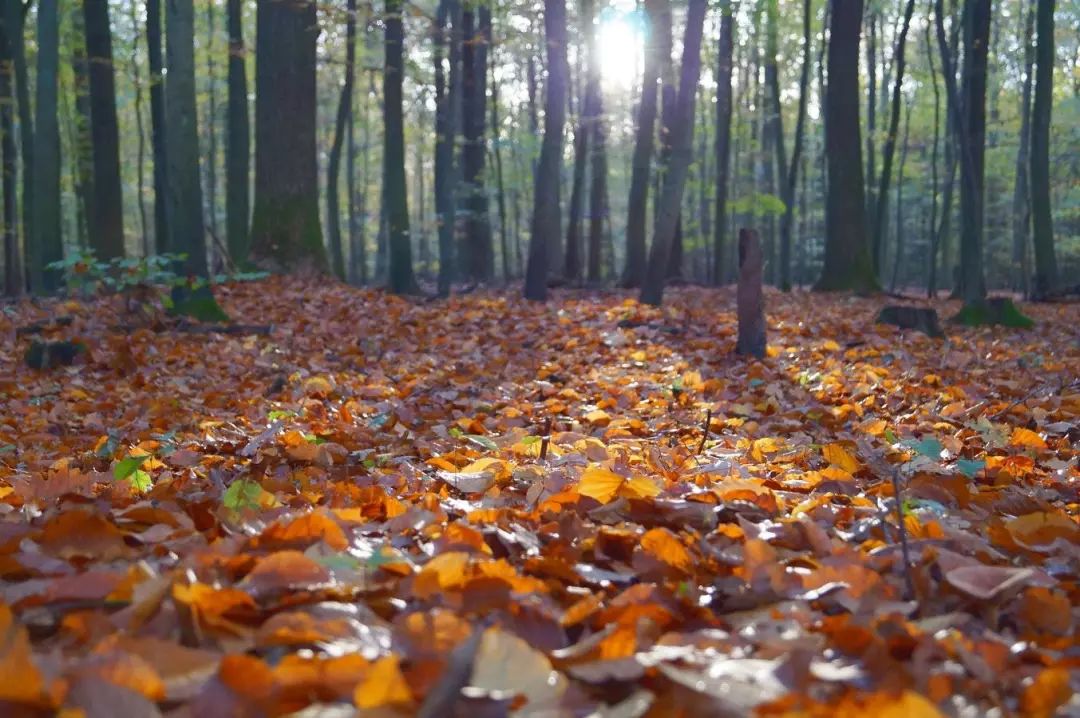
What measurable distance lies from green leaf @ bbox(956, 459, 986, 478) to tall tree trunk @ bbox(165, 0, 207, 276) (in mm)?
7536

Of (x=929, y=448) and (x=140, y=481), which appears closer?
(x=140, y=481)

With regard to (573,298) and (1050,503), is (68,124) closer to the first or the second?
(573,298)

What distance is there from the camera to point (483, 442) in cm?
377

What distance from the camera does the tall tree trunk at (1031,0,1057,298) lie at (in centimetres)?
1476

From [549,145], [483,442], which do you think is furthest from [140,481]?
[549,145]

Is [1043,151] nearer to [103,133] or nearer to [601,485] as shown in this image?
[103,133]

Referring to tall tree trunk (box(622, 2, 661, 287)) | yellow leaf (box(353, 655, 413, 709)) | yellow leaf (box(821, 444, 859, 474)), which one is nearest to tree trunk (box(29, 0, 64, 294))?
tall tree trunk (box(622, 2, 661, 287))

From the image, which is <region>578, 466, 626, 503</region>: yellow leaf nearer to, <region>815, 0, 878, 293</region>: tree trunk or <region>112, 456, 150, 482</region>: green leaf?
<region>112, 456, 150, 482</region>: green leaf

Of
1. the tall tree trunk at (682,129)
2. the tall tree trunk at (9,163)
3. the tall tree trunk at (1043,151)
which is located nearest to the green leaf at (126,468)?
the tall tree trunk at (682,129)

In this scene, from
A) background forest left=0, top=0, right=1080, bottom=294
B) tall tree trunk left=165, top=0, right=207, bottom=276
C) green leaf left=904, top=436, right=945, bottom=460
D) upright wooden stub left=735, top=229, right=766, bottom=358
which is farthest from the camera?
background forest left=0, top=0, right=1080, bottom=294

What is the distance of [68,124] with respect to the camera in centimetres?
2353

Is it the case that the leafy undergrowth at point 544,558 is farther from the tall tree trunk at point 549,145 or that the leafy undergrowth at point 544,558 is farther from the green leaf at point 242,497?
the tall tree trunk at point 549,145

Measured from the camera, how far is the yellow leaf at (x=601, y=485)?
242cm

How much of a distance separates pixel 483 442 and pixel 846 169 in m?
12.2
